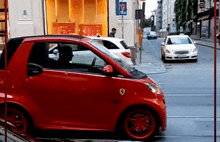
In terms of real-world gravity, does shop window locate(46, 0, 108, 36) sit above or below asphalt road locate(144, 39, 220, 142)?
above

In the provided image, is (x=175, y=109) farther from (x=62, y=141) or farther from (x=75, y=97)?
(x=62, y=141)

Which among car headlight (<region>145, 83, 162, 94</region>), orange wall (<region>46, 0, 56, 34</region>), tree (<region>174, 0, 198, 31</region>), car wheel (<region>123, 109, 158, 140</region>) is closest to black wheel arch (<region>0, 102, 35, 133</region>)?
car wheel (<region>123, 109, 158, 140</region>)

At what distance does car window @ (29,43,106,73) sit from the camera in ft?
18.1

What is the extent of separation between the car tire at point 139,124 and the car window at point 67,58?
884 mm

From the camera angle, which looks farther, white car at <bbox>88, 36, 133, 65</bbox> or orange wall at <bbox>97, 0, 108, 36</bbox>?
orange wall at <bbox>97, 0, 108, 36</bbox>

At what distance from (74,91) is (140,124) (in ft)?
3.88

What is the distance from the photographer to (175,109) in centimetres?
801

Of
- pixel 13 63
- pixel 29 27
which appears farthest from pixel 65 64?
pixel 29 27

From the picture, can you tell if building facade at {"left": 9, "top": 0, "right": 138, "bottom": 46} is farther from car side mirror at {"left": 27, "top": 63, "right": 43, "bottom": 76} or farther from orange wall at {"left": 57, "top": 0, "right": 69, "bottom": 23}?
car side mirror at {"left": 27, "top": 63, "right": 43, "bottom": 76}

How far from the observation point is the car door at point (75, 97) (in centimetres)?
543

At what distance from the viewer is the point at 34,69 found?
217 inches

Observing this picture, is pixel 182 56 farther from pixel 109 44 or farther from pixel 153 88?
pixel 153 88

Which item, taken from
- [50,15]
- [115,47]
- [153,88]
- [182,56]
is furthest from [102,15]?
[153,88]

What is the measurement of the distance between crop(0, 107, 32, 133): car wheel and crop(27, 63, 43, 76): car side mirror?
2.05 ft
